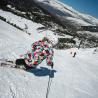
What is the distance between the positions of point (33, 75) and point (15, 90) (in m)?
2.29

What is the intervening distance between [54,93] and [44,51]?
5.82 ft

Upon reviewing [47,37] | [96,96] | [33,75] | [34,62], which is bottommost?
[96,96]

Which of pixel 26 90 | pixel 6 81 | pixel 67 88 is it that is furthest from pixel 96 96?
pixel 6 81

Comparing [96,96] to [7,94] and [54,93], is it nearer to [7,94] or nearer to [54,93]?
[54,93]

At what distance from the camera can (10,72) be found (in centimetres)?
774

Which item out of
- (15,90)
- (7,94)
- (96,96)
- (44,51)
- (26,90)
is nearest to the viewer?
(7,94)

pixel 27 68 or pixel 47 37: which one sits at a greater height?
pixel 47 37

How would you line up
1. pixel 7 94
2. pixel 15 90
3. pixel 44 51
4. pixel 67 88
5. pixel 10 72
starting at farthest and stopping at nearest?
pixel 67 88 < pixel 44 51 < pixel 10 72 < pixel 15 90 < pixel 7 94

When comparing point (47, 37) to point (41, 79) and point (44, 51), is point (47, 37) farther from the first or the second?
point (41, 79)

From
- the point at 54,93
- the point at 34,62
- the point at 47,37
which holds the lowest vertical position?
the point at 54,93

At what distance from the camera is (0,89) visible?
5.84 meters

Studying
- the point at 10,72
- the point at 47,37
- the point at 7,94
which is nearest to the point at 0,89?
the point at 7,94

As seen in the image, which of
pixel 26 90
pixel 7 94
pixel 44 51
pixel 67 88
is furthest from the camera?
pixel 67 88

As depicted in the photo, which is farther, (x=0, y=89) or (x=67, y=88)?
(x=67, y=88)
